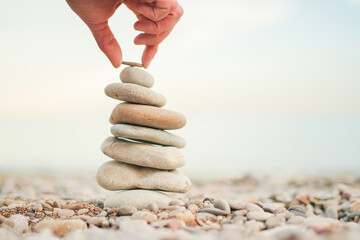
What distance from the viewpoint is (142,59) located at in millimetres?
4312

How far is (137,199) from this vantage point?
3619mm

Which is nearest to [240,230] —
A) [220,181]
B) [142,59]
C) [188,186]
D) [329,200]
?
[188,186]

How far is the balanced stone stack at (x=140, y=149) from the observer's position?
383cm

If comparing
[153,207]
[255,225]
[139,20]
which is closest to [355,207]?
[255,225]

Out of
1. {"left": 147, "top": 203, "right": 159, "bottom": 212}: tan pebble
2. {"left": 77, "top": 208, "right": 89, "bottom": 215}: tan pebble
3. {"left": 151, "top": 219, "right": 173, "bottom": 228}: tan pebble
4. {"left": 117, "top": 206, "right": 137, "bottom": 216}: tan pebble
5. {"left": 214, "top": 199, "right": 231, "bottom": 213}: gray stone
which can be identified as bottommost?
{"left": 151, "top": 219, "right": 173, "bottom": 228}: tan pebble

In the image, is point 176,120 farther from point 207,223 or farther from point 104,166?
point 207,223

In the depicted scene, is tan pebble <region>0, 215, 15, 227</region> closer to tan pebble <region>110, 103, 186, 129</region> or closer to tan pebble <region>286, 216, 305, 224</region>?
tan pebble <region>110, 103, 186, 129</region>

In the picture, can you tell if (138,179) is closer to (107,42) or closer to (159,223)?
(159,223)

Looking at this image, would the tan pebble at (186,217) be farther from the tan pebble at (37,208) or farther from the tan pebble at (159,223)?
the tan pebble at (37,208)

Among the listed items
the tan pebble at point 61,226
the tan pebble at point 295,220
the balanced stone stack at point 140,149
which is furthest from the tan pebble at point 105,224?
the tan pebble at point 295,220

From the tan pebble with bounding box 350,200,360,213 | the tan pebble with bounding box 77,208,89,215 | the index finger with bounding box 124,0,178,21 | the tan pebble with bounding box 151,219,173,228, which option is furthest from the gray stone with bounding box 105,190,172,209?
the tan pebble with bounding box 350,200,360,213

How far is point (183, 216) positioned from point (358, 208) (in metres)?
2.77

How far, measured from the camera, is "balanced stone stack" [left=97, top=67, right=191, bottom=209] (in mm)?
3832

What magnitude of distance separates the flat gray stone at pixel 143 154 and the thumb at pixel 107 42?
3.77 feet
